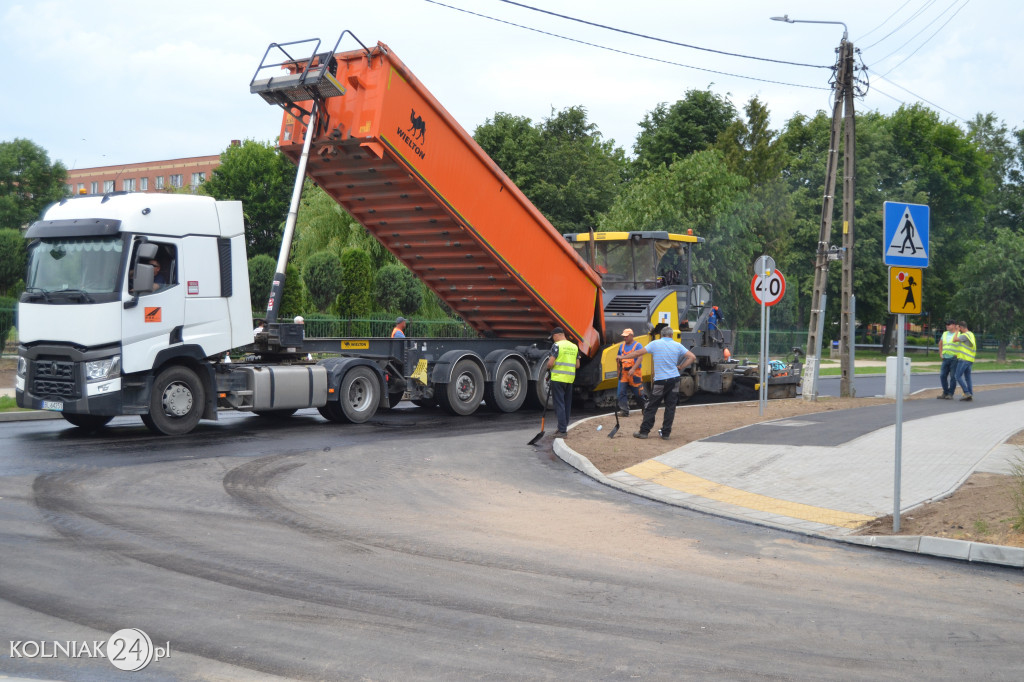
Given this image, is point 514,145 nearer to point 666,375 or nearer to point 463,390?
point 463,390

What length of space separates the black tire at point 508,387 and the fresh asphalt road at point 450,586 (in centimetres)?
683

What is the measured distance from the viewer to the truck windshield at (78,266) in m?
12.2

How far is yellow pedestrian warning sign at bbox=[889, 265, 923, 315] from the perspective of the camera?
8.36m

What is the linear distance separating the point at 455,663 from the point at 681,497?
531 cm

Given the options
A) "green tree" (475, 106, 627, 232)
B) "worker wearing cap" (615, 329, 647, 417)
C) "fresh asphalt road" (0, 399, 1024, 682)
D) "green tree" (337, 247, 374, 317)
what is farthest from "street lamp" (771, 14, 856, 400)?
"green tree" (475, 106, 627, 232)

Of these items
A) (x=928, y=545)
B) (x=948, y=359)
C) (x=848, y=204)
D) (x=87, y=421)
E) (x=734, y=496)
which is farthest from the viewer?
(x=948, y=359)

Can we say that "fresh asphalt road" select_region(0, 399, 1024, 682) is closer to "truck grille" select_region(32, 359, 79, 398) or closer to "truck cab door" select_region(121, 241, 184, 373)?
"truck grille" select_region(32, 359, 79, 398)

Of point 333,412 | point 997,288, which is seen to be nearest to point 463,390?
point 333,412

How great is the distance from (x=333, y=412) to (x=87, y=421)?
142 inches

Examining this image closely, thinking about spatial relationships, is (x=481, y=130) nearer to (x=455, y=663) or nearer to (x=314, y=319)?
(x=314, y=319)

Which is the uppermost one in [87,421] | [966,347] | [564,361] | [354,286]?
[354,286]

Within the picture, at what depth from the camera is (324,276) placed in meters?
33.2

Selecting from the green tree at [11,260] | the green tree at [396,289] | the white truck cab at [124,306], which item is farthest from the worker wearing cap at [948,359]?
the green tree at [11,260]

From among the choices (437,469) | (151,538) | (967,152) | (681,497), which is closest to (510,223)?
(437,469)
